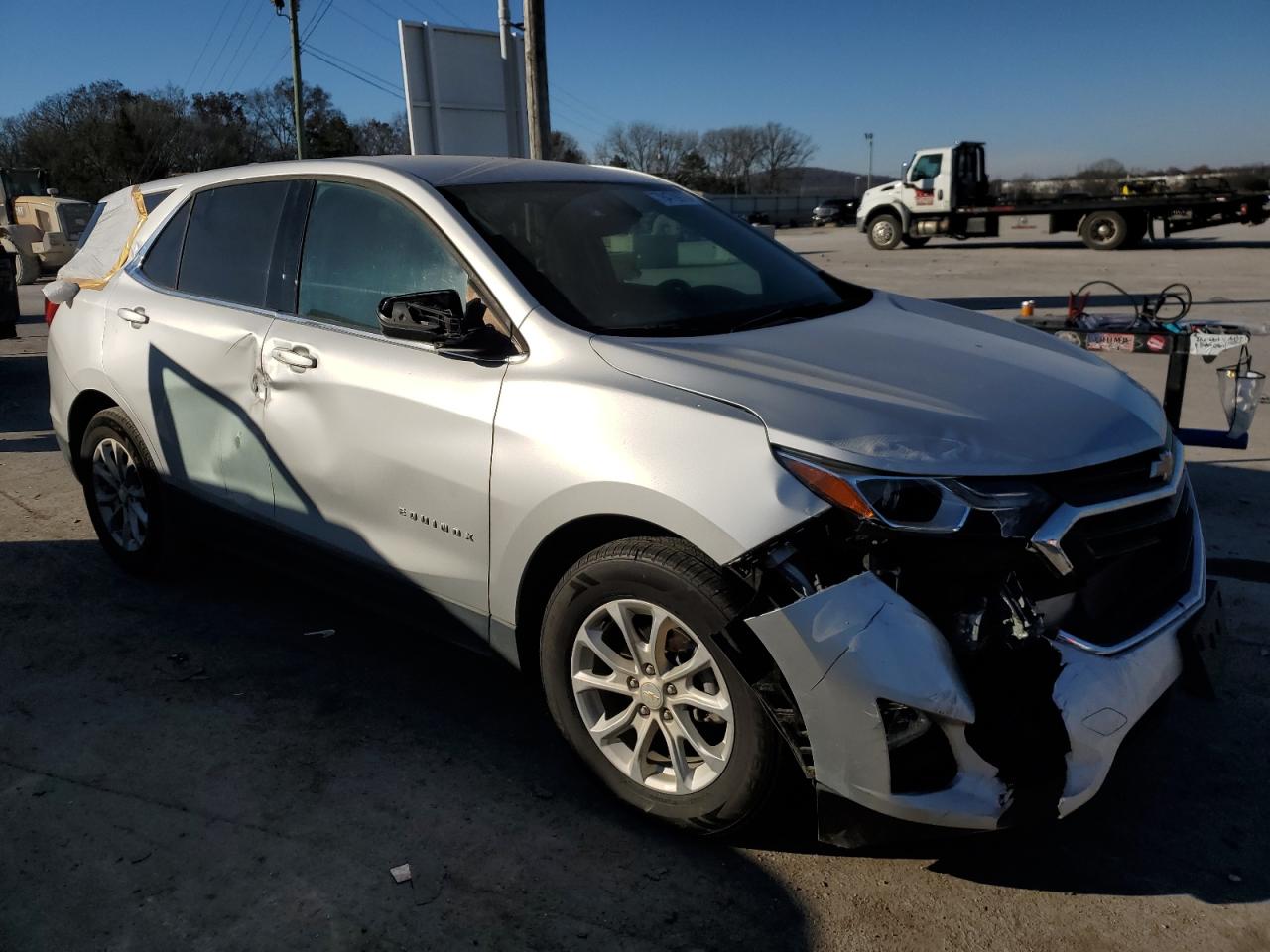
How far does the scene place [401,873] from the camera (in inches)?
105

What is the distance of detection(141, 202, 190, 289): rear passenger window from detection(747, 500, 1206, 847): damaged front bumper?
130 inches

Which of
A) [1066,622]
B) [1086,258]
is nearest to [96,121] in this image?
[1086,258]

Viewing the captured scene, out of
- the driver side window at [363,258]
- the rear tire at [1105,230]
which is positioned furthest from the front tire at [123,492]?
the rear tire at [1105,230]

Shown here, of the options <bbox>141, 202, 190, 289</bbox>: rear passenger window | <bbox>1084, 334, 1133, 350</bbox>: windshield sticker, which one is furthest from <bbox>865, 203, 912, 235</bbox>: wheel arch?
<bbox>141, 202, 190, 289</bbox>: rear passenger window

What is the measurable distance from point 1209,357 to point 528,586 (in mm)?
3973

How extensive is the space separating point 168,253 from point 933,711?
379 cm

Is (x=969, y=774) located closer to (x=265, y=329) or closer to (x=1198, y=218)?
(x=265, y=329)

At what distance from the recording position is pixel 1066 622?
242 cm

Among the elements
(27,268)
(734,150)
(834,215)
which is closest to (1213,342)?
(27,268)

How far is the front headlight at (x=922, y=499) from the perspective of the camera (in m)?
2.34

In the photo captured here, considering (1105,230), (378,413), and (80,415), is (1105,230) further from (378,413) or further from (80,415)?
(378,413)

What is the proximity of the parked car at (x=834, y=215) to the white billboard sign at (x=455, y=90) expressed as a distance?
44.0m

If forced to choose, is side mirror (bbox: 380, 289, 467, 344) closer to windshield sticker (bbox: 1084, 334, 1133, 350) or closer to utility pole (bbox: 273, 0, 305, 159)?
windshield sticker (bbox: 1084, 334, 1133, 350)

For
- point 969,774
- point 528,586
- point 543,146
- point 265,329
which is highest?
point 543,146
